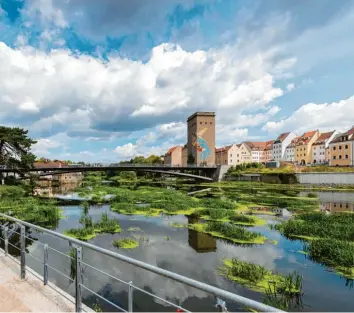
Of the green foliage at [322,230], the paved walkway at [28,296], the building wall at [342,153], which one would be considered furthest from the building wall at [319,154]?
the paved walkway at [28,296]

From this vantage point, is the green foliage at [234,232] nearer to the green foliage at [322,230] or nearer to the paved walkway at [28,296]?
the green foliage at [322,230]

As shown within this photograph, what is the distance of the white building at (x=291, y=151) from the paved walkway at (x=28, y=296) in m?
115

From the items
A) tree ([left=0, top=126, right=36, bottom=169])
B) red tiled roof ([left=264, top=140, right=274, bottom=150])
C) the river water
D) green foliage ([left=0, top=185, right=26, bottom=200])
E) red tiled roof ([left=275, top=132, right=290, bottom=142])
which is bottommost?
the river water

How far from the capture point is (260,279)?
33.6 ft

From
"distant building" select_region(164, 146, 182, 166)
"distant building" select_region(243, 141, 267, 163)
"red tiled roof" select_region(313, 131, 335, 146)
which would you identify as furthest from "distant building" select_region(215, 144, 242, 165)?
"red tiled roof" select_region(313, 131, 335, 146)

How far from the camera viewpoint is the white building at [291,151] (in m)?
112

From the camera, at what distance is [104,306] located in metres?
8.56

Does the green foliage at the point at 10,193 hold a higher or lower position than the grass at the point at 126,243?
higher

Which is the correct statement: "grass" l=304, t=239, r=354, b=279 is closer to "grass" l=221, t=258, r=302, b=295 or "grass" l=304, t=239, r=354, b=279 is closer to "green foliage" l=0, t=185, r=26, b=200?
"grass" l=221, t=258, r=302, b=295

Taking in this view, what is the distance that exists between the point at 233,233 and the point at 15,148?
4172 centimetres

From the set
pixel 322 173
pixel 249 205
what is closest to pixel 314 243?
pixel 249 205

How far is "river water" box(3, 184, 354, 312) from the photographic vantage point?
358 inches

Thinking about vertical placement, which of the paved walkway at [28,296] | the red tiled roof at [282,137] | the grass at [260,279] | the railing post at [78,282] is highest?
the red tiled roof at [282,137]

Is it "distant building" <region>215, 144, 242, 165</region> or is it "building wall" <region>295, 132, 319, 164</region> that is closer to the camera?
"building wall" <region>295, 132, 319, 164</region>
